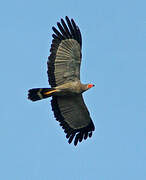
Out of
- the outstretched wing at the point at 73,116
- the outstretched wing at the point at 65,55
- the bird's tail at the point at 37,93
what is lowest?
the outstretched wing at the point at 73,116

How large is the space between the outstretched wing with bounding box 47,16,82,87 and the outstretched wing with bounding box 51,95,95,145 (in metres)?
0.82

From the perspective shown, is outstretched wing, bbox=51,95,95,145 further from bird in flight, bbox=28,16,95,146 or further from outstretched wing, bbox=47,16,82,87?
outstretched wing, bbox=47,16,82,87

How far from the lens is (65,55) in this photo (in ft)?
60.9

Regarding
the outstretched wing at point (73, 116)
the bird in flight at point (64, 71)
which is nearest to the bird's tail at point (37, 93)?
the bird in flight at point (64, 71)

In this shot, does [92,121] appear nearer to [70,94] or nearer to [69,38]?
[70,94]

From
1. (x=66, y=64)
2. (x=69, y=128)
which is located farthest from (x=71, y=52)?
A: (x=69, y=128)

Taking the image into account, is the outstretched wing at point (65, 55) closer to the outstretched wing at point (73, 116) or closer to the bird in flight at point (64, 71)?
the bird in flight at point (64, 71)

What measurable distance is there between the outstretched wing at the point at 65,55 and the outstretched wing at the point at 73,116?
2.69 ft

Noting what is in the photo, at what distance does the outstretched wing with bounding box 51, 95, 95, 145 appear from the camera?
1909 centimetres

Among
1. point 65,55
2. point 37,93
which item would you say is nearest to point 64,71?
point 65,55

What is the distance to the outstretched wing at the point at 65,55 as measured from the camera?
18.5 metres

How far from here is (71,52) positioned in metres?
18.5

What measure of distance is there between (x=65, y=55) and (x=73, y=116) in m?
2.46

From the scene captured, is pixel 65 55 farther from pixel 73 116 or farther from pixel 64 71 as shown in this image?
pixel 73 116
